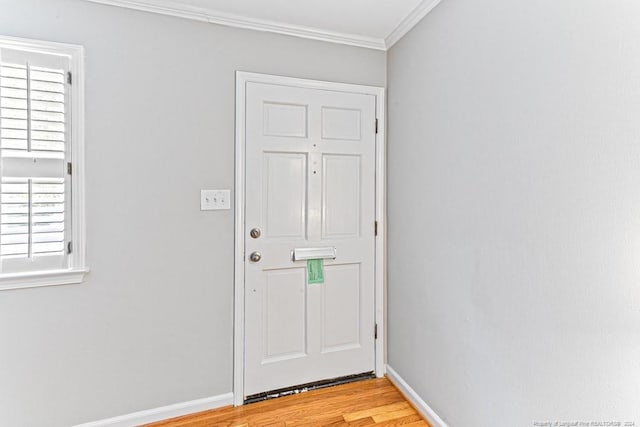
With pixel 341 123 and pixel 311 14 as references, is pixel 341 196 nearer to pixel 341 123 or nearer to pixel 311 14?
pixel 341 123

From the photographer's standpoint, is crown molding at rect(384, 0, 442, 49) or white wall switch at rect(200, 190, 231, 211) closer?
crown molding at rect(384, 0, 442, 49)

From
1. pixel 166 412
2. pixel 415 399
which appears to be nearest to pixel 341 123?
pixel 415 399

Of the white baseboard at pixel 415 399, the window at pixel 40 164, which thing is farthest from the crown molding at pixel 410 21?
the white baseboard at pixel 415 399

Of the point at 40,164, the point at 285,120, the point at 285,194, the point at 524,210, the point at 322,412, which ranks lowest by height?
the point at 322,412

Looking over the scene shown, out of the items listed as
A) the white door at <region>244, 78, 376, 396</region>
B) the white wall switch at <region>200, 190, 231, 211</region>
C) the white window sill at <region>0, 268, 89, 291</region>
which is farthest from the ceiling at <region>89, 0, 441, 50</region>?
the white window sill at <region>0, 268, 89, 291</region>

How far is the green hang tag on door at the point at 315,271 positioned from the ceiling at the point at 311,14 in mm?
1461

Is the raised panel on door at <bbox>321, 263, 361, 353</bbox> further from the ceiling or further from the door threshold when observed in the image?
the ceiling

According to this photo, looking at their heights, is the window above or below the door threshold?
above

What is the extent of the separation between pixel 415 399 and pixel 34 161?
2.46m

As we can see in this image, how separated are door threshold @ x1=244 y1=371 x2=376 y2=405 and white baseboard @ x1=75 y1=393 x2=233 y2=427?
161mm

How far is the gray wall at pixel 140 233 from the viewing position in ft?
5.52

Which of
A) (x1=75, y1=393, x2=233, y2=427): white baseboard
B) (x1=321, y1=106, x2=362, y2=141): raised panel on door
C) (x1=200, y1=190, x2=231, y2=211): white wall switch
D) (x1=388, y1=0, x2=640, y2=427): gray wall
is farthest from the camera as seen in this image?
(x1=321, y1=106, x2=362, y2=141): raised panel on door

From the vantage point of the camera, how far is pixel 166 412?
1904 millimetres

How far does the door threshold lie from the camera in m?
2.09
